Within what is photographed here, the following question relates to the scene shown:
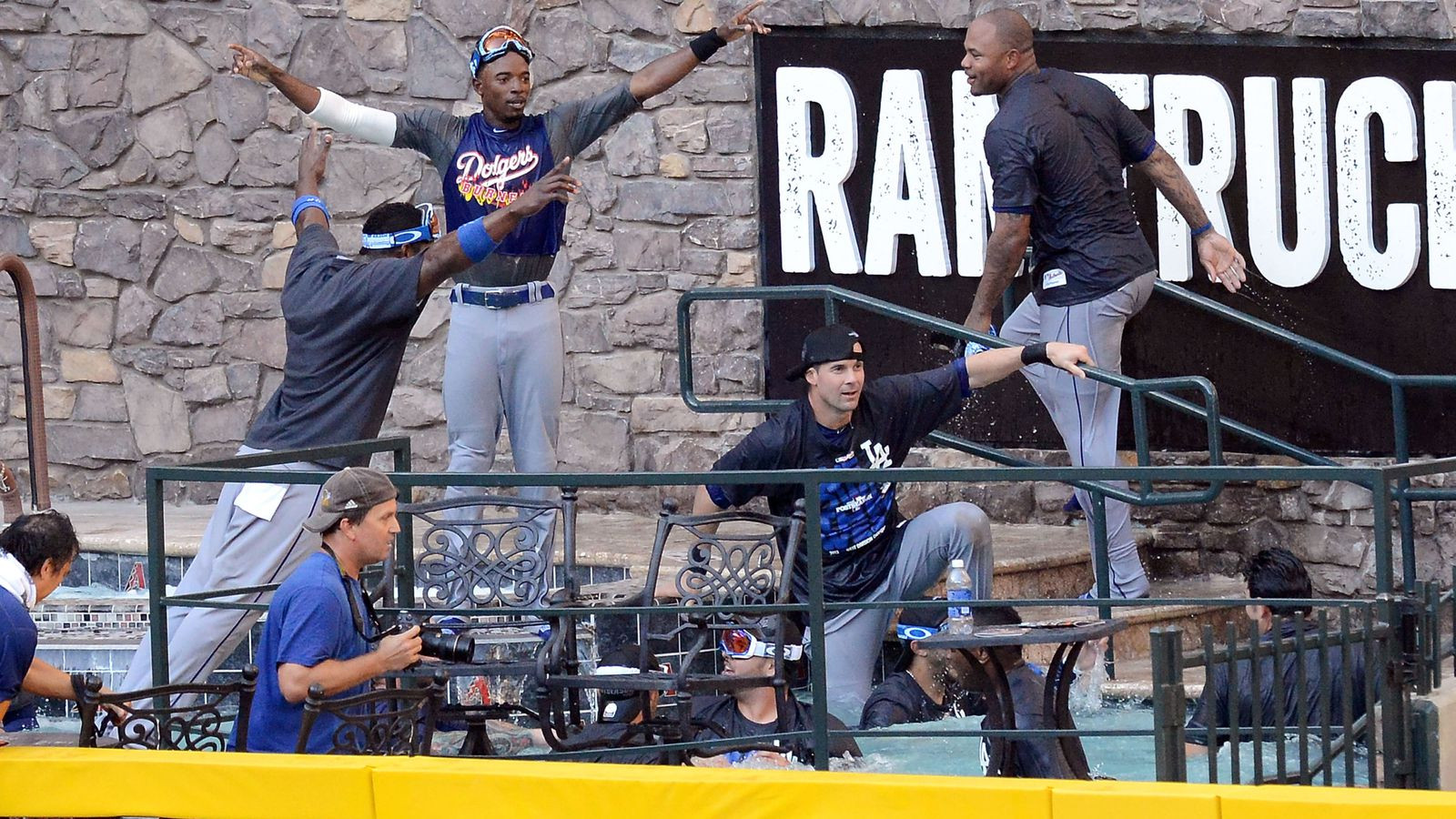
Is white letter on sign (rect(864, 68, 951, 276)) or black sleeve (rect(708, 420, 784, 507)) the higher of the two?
white letter on sign (rect(864, 68, 951, 276))

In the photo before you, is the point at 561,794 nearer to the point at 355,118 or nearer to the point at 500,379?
the point at 500,379

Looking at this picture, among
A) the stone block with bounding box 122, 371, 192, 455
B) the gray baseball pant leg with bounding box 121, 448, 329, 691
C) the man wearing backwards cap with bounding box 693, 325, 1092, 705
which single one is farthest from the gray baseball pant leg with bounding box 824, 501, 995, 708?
the stone block with bounding box 122, 371, 192, 455

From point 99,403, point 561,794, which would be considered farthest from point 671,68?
point 561,794

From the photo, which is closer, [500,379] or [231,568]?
[231,568]

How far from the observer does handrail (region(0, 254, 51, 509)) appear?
7.62 meters

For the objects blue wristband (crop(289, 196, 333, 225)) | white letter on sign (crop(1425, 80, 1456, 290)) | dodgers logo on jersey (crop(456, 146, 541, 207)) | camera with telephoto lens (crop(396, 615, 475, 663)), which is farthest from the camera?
white letter on sign (crop(1425, 80, 1456, 290))

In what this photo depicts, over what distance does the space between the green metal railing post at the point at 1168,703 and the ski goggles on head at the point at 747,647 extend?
1.80 meters

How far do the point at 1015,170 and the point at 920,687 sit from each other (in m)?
1.79

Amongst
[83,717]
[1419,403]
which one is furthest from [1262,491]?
[83,717]

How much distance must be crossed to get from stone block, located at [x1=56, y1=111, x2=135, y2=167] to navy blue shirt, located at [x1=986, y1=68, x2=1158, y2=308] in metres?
4.08

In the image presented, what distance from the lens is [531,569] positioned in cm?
539

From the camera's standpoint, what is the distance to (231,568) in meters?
6.05

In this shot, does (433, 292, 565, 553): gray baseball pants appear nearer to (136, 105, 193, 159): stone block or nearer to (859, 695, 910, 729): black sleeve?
(859, 695, 910, 729): black sleeve

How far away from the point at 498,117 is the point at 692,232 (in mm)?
1653
